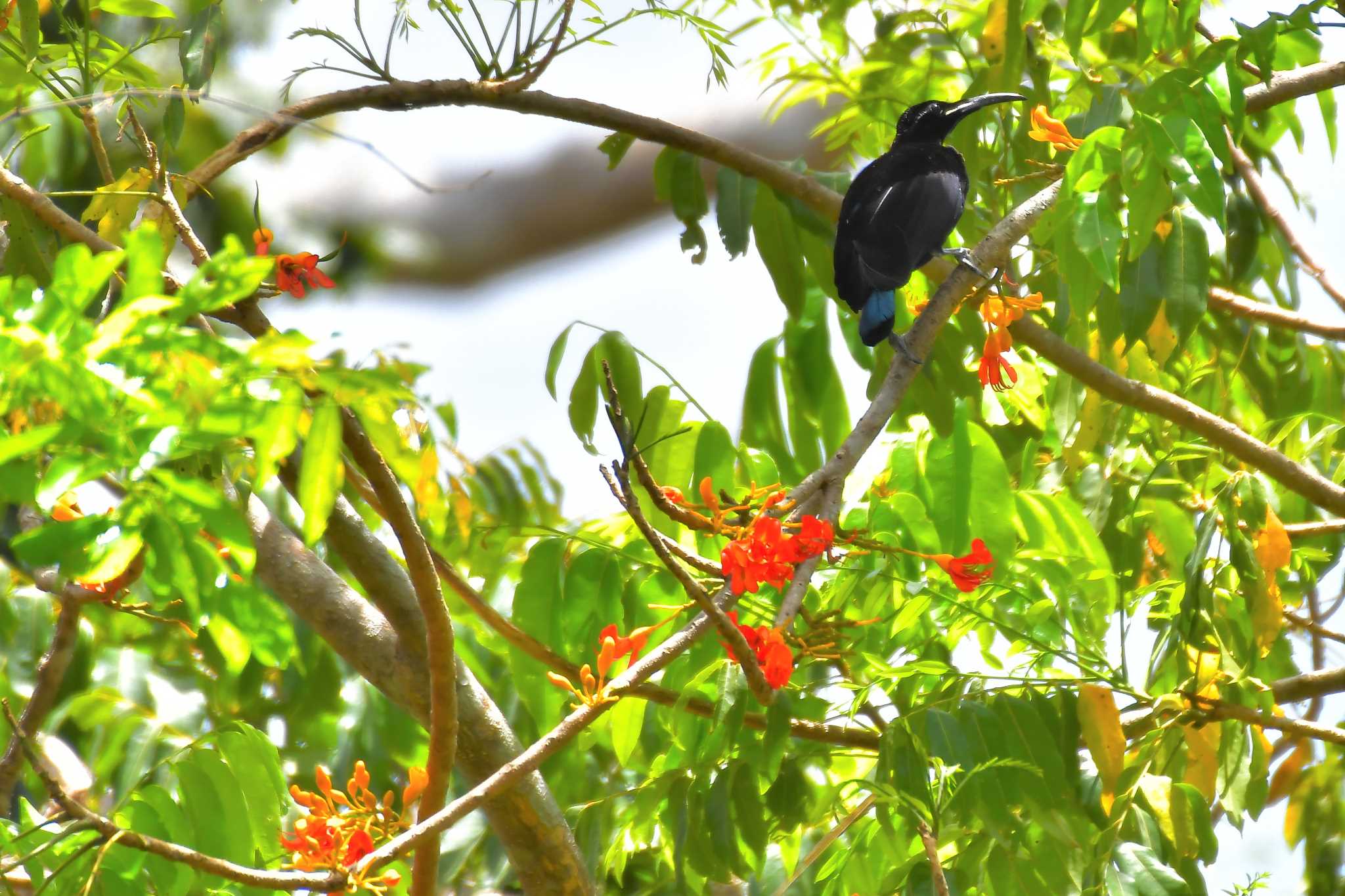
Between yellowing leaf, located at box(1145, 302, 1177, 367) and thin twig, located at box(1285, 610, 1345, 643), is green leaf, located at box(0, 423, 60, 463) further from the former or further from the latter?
thin twig, located at box(1285, 610, 1345, 643)

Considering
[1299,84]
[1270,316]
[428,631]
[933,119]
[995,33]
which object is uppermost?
[995,33]

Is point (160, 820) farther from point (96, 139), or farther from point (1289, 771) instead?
point (1289, 771)

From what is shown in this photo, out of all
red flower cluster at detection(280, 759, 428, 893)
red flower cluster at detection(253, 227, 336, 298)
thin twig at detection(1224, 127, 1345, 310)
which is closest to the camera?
red flower cluster at detection(280, 759, 428, 893)

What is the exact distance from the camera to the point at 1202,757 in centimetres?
218

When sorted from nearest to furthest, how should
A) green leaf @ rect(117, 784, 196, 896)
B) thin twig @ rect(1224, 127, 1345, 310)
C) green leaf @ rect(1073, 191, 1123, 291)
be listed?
green leaf @ rect(1073, 191, 1123, 291)
green leaf @ rect(117, 784, 196, 896)
thin twig @ rect(1224, 127, 1345, 310)

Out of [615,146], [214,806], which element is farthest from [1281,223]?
[214,806]

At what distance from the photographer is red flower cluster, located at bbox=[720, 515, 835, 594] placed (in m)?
1.43

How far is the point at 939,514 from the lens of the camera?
87.2 inches

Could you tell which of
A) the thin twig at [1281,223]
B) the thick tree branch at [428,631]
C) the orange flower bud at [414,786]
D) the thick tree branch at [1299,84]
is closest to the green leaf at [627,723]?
the thick tree branch at [428,631]

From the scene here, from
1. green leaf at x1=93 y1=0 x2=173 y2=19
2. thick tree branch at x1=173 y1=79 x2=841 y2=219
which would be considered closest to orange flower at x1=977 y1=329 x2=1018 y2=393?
thick tree branch at x1=173 y1=79 x2=841 y2=219

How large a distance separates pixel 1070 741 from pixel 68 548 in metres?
1.65

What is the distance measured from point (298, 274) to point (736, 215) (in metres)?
1.03

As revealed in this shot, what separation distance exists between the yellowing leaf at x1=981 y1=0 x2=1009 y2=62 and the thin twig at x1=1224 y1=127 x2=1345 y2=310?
0.62m

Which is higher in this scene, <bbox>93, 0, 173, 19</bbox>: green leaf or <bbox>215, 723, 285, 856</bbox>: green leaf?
<bbox>93, 0, 173, 19</bbox>: green leaf
